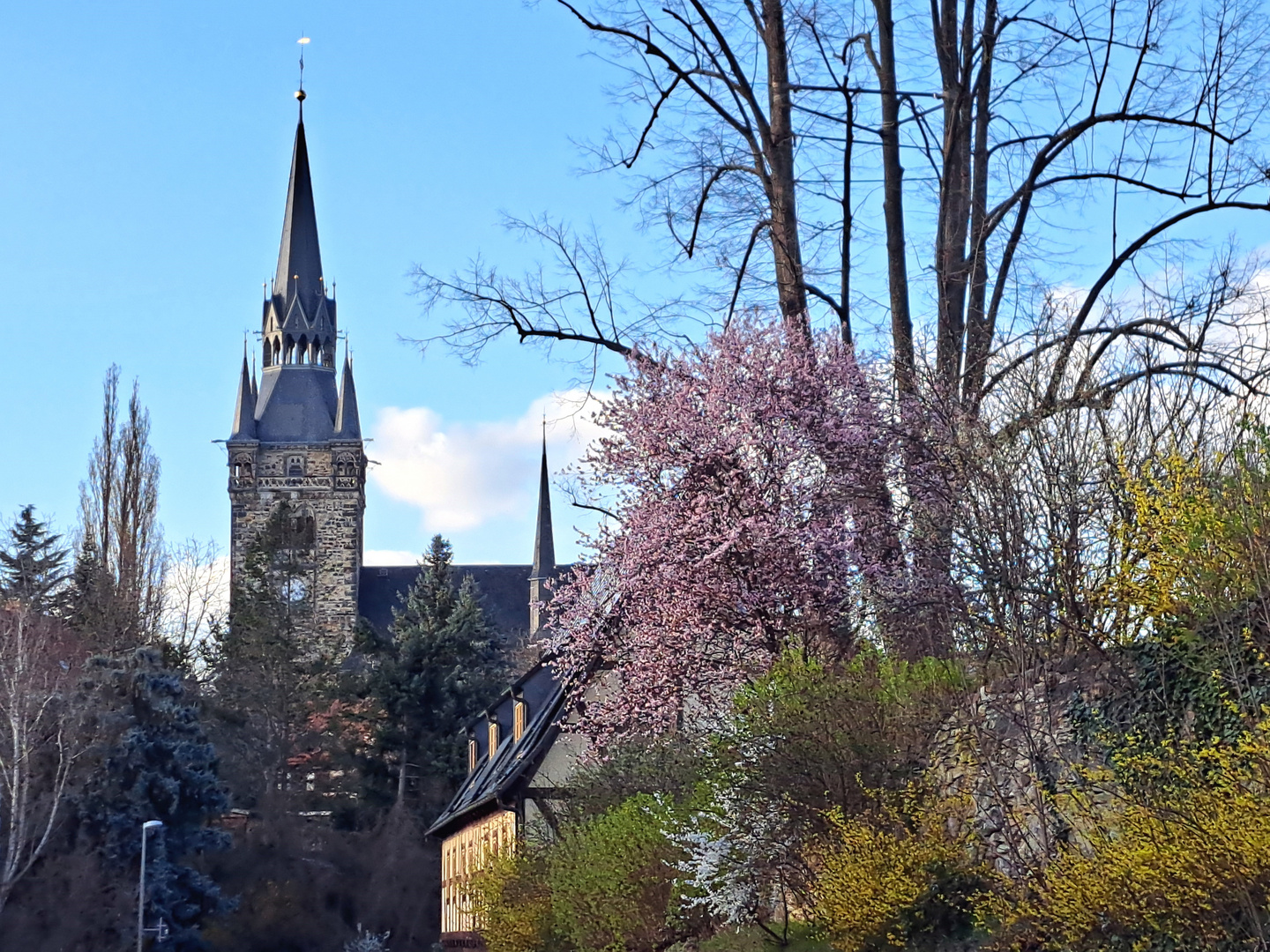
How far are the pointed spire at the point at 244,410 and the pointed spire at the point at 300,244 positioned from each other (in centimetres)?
396

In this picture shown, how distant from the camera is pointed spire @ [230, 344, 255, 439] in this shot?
8388 cm

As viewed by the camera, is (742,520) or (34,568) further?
(34,568)

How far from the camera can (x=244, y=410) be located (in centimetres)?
8456

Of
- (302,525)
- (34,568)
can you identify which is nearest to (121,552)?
(34,568)

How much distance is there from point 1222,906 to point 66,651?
42.6m

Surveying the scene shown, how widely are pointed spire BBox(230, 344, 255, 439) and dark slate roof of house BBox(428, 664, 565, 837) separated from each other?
1802 inches

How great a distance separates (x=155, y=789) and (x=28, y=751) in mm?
3144

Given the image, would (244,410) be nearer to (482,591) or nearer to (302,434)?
(302,434)

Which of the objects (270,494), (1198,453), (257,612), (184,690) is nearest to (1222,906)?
(1198,453)

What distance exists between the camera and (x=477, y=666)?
52.4 metres

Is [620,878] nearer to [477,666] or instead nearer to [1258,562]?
[1258,562]

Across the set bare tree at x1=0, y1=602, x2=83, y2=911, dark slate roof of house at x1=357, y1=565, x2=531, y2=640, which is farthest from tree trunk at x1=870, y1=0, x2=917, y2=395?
dark slate roof of house at x1=357, y1=565, x2=531, y2=640

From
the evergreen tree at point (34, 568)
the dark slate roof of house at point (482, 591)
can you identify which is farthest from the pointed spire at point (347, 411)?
the evergreen tree at point (34, 568)

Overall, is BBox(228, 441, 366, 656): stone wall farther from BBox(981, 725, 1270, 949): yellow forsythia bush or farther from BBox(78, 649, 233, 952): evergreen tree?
BBox(981, 725, 1270, 949): yellow forsythia bush
